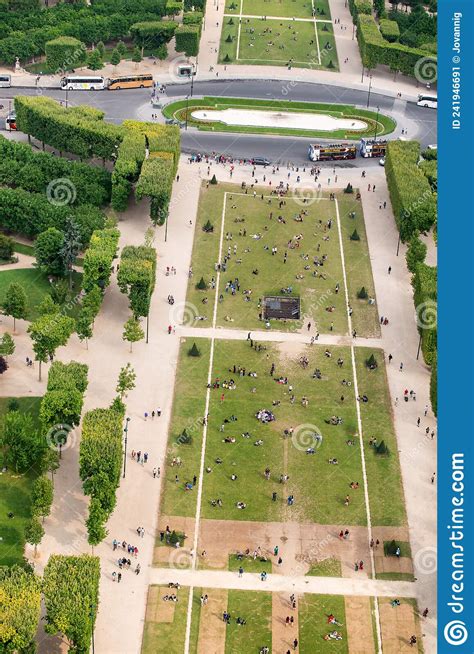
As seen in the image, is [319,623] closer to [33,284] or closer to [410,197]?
[33,284]

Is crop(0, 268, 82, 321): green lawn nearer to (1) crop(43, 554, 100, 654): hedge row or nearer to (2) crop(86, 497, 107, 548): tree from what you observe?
(2) crop(86, 497, 107, 548): tree

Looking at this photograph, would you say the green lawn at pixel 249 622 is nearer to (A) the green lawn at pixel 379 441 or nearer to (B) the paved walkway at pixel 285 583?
(B) the paved walkway at pixel 285 583

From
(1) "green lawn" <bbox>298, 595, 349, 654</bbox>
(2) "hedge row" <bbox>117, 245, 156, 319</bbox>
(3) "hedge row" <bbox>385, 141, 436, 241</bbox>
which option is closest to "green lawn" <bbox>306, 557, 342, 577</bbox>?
(1) "green lawn" <bbox>298, 595, 349, 654</bbox>

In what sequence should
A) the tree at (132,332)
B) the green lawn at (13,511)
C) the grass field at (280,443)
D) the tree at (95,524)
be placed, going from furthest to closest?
1. the tree at (132,332)
2. the grass field at (280,443)
3. the green lawn at (13,511)
4. the tree at (95,524)

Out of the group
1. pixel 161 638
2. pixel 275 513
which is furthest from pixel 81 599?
pixel 275 513

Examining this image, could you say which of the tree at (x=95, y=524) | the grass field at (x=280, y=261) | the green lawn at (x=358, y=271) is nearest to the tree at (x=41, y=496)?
the tree at (x=95, y=524)

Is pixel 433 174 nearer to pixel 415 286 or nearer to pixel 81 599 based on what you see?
pixel 415 286

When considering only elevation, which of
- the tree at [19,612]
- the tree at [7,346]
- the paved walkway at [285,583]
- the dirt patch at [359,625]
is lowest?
the tree at [19,612]

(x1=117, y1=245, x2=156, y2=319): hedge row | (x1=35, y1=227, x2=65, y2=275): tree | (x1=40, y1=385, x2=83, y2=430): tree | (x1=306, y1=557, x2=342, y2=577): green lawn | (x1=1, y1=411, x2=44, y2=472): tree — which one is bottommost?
(x1=306, y1=557, x2=342, y2=577): green lawn
